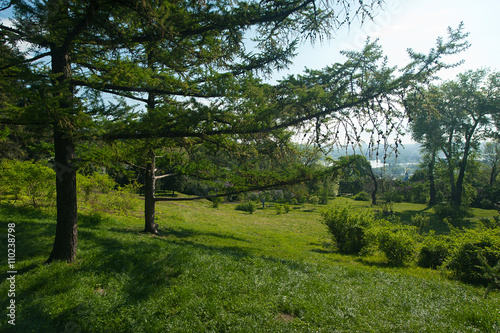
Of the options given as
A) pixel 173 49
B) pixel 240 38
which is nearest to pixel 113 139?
pixel 173 49

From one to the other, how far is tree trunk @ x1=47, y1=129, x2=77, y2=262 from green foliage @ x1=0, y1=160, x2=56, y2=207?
5.24 m

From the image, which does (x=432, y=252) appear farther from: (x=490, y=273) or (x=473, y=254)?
(x=490, y=273)

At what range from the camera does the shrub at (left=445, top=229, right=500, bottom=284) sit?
6.13 metres

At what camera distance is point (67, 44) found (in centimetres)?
461

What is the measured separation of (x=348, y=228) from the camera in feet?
31.8

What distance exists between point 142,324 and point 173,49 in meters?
4.98

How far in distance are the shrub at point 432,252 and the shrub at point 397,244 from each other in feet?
1.09

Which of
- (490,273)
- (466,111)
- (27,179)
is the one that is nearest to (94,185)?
(27,179)

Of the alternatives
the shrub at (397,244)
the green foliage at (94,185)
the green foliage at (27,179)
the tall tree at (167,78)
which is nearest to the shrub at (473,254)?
the shrub at (397,244)

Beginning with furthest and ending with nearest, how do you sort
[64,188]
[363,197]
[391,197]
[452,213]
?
[363,197] < [391,197] < [452,213] < [64,188]

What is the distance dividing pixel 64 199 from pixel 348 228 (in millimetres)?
9221

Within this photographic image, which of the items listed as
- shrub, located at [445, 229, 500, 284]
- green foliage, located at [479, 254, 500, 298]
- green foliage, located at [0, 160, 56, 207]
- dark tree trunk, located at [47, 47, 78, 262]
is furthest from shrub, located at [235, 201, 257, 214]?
green foliage, located at [479, 254, 500, 298]

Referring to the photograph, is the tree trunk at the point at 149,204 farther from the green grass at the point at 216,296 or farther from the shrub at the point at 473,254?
the shrub at the point at 473,254

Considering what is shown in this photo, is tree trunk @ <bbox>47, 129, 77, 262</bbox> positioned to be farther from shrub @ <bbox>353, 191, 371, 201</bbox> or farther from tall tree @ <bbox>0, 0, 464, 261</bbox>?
shrub @ <bbox>353, 191, 371, 201</bbox>
